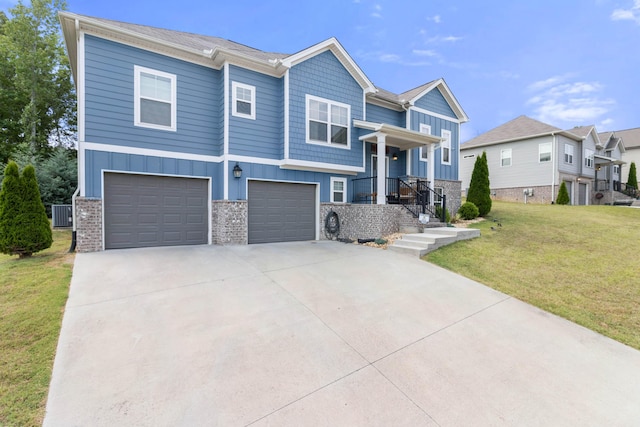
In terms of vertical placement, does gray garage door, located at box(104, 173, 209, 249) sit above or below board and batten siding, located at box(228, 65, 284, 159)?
below

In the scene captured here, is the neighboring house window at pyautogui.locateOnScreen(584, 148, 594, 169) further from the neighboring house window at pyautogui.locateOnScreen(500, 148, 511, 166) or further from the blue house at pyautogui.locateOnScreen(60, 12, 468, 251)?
the blue house at pyautogui.locateOnScreen(60, 12, 468, 251)

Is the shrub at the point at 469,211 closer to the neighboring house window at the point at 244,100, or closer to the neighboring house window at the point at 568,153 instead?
the neighboring house window at the point at 244,100

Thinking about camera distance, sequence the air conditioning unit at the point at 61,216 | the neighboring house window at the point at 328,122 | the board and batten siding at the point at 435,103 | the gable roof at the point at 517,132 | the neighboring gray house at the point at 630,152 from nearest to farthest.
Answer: the neighboring house window at the point at 328,122 → the air conditioning unit at the point at 61,216 → the board and batten siding at the point at 435,103 → the gable roof at the point at 517,132 → the neighboring gray house at the point at 630,152

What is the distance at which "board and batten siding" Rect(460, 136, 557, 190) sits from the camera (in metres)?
20.2

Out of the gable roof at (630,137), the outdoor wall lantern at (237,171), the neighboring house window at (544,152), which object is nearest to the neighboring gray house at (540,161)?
the neighboring house window at (544,152)

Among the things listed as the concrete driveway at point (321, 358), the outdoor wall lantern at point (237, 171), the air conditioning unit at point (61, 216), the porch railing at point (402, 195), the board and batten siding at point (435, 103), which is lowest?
the concrete driveway at point (321, 358)

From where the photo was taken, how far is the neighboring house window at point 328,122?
33.2ft

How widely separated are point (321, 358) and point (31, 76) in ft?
72.3

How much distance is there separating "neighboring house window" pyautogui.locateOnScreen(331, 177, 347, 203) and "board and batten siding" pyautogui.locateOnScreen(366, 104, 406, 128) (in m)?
3.16

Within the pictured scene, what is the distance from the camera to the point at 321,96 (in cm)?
1031

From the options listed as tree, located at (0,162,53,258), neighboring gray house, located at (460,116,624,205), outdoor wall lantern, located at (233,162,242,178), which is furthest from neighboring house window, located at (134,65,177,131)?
neighboring gray house, located at (460,116,624,205)

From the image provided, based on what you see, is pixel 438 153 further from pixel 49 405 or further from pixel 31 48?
pixel 31 48

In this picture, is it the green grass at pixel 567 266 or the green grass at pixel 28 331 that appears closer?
the green grass at pixel 28 331

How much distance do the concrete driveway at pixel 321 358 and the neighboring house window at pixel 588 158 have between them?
80.4ft
